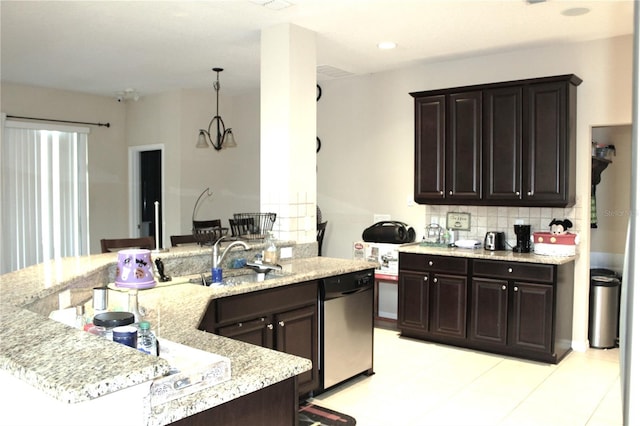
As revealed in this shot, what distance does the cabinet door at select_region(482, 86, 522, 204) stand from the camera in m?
4.64

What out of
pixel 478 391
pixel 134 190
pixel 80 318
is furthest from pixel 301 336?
pixel 134 190

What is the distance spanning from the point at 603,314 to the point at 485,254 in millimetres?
1225

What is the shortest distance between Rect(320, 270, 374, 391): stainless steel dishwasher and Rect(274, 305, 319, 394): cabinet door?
0.23ft

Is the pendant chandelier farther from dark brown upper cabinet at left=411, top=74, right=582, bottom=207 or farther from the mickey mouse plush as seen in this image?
the mickey mouse plush

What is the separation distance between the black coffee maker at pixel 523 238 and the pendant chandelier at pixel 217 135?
3212 millimetres

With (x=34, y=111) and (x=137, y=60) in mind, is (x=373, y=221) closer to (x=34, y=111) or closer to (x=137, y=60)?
(x=137, y=60)

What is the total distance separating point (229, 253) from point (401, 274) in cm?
195

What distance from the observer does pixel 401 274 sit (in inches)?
199

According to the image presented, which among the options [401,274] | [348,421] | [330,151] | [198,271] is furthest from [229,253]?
[330,151]

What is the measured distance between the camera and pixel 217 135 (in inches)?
262

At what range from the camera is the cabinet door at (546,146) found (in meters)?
4.45

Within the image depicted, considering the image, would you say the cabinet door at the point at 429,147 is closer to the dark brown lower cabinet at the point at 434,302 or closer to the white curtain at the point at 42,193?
the dark brown lower cabinet at the point at 434,302

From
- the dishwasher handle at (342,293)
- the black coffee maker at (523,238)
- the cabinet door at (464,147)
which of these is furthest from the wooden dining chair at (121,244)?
the black coffee maker at (523,238)

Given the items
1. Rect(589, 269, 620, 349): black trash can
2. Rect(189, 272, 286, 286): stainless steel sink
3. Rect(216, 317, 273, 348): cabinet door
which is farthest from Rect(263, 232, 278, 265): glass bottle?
Rect(589, 269, 620, 349): black trash can
